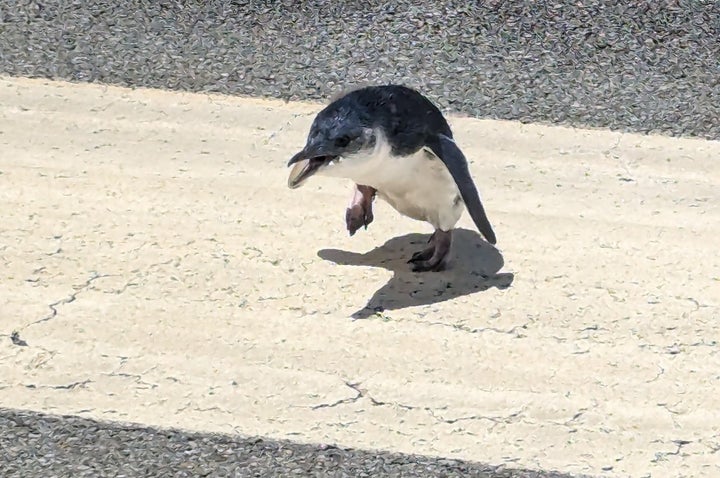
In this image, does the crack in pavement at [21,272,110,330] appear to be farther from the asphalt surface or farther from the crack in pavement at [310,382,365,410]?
the asphalt surface

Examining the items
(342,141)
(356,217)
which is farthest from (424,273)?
(342,141)

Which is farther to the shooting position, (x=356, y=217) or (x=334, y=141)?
(x=356, y=217)

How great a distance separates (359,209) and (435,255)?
286 mm

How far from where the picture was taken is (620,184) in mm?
4688

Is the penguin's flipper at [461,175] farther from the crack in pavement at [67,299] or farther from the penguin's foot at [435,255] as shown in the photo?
the crack in pavement at [67,299]

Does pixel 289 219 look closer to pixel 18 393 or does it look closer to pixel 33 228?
pixel 33 228

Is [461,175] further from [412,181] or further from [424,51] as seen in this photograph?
[424,51]

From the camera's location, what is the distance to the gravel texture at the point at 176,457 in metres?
3.22

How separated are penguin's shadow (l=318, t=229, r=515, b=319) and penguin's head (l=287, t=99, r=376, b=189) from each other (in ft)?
1.60

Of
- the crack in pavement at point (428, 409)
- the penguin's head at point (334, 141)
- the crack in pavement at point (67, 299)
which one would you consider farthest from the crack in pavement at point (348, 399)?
the crack in pavement at point (67, 299)

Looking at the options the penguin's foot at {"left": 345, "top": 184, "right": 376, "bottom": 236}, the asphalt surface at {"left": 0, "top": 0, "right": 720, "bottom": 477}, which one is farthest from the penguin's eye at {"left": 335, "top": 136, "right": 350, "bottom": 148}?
the asphalt surface at {"left": 0, "top": 0, "right": 720, "bottom": 477}

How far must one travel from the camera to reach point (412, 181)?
3967 mm

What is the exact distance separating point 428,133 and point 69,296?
1204 mm

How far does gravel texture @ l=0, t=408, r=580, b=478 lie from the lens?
3.22m
